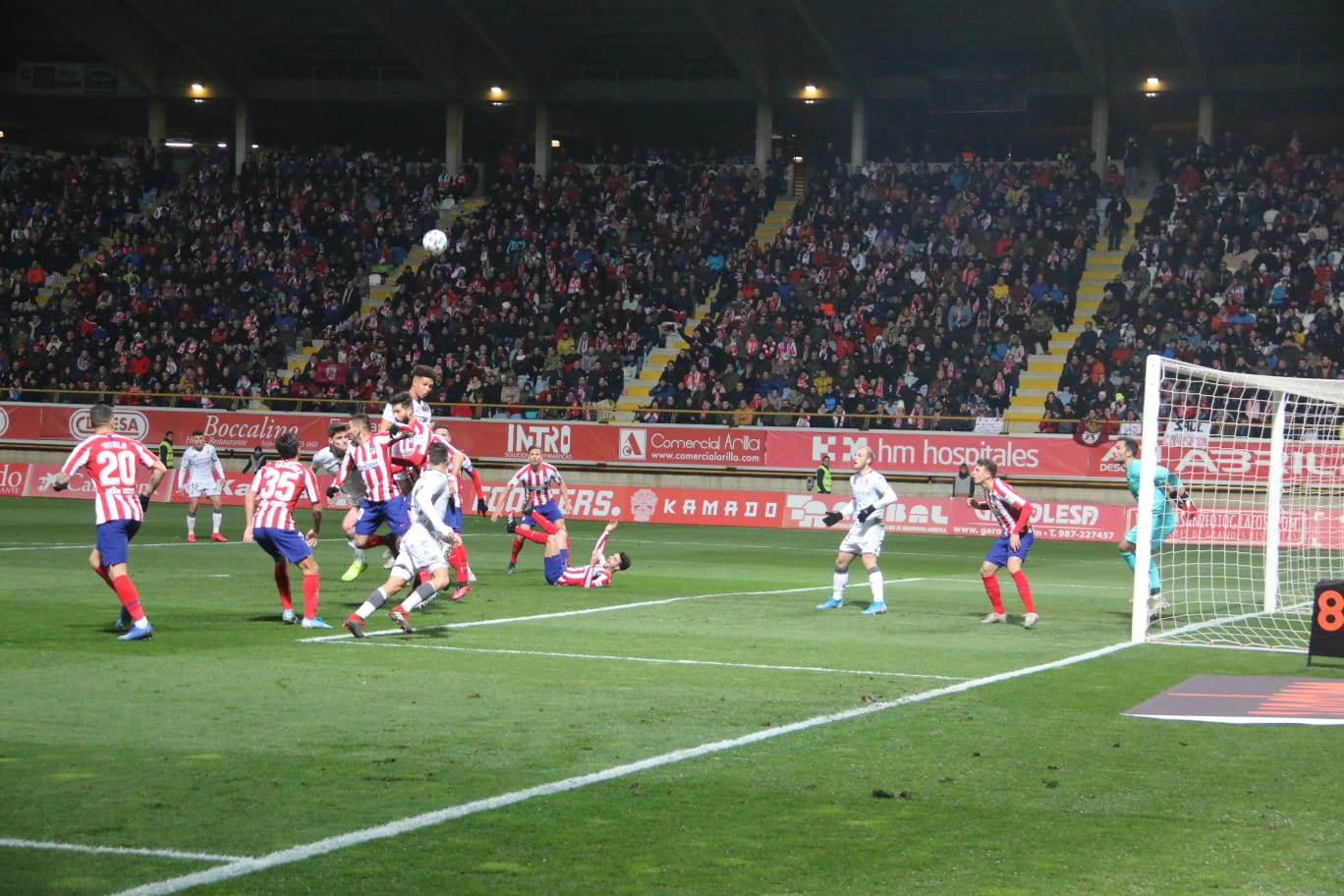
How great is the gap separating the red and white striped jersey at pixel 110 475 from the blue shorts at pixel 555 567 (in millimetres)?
7749

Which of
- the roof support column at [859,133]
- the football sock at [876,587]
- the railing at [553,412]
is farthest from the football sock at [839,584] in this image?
the roof support column at [859,133]

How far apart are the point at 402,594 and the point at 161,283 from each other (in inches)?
1305

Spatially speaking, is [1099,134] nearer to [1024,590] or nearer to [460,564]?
[1024,590]

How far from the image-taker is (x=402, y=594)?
18766 mm

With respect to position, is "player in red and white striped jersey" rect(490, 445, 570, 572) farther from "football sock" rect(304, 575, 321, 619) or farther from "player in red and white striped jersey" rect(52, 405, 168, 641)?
"player in red and white striped jersey" rect(52, 405, 168, 641)

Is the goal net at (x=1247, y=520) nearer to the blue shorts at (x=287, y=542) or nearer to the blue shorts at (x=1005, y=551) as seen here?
the blue shorts at (x=1005, y=551)

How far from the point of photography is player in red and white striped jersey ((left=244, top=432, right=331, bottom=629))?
14.9 meters

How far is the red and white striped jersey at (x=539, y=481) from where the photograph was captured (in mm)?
21766

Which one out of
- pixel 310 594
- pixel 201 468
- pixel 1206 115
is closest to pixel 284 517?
pixel 310 594

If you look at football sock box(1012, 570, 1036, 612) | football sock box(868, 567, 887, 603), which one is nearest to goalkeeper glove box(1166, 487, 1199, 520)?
football sock box(1012, 570, 1036, 612)

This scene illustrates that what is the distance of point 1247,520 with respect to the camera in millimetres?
29562

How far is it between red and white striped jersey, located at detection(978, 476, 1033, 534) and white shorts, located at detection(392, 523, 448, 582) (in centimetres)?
611

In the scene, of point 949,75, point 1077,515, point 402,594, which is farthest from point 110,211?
point 402,594

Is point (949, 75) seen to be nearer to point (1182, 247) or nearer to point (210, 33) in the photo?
point (1182, 247)
